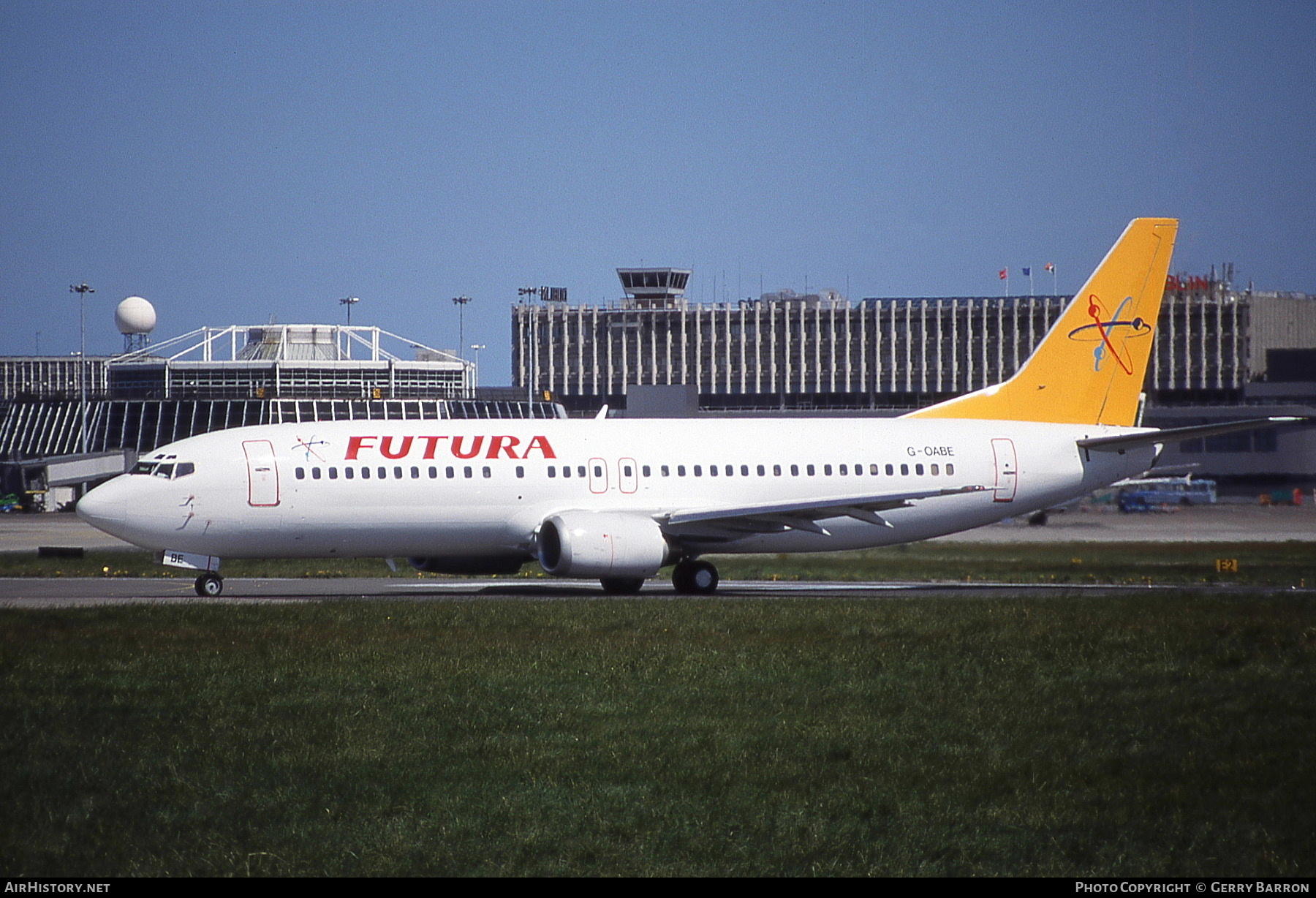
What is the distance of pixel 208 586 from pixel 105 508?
9.56 feet

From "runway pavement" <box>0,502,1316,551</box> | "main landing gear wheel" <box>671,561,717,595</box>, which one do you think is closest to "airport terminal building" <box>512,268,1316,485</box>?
"runway pavement" <box>0,502,1316,551</box>

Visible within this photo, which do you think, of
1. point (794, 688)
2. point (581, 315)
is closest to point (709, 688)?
point (794, 688)

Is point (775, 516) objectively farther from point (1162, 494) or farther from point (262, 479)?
point (1162, 494)

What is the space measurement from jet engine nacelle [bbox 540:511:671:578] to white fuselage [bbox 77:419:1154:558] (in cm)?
103

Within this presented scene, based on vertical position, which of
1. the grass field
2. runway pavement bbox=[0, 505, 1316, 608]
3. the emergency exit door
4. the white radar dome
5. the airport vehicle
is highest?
the white radar dome

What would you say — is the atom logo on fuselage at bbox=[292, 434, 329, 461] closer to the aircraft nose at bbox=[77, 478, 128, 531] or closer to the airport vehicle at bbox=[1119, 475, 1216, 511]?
the aircraft nose at bbox=[77, 478, 128, 531]

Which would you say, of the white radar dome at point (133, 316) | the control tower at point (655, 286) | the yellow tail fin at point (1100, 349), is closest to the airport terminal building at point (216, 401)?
the white radar dome at point (133, 316)

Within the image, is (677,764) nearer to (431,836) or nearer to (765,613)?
(431,836)

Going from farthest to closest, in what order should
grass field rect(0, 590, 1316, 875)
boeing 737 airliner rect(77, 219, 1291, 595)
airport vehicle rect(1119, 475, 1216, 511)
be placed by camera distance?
airport vehicle rect(1119, 475, 1216, 511) < boeing 737 airliner rect(77, 219, 1291, 595) < grass field rect(0, 590, 1316, 875)

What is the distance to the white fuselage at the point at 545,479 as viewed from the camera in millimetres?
32188

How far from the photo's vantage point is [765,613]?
86.0 ft

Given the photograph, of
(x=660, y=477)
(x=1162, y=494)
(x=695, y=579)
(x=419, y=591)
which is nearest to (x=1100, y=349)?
(x=660, y=477)

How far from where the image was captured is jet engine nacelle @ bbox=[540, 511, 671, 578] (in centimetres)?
3219

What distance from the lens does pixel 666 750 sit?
14.2 metres
